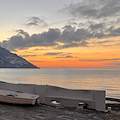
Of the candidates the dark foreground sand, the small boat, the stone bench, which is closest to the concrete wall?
the stone bench

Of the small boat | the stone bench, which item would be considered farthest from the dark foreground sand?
the stone bench

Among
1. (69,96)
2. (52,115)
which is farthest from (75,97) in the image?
(52,115)

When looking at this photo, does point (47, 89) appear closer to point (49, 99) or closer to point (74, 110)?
point (49, 99)

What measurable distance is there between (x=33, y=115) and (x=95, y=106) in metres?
3.82

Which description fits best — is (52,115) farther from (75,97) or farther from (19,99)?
(19,99)

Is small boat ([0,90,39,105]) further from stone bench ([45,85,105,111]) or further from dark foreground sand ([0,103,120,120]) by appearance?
stone bench ([45,85,105,111])

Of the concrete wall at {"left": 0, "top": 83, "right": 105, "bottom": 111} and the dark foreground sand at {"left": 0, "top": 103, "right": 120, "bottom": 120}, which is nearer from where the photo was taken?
the dark foreground sand at {"left": 0, "top": 103, "right": 120, "bottom": 120}

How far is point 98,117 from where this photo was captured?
8094 millimetres

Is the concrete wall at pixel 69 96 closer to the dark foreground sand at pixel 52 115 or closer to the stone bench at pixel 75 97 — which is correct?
the stone bench at pixel 75 97

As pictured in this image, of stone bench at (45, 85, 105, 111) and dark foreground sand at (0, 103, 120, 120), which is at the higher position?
stone bench at (45, 85, 105, 111)

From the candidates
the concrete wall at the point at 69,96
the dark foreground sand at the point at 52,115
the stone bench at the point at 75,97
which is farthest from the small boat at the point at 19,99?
the stone bench at the point at 75,97

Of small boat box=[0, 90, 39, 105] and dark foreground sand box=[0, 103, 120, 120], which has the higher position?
small boat box=[0, 90, 39, 105]

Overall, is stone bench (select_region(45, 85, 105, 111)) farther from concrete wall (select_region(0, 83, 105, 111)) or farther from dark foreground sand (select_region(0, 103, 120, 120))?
dark foreground sand (select_region(0, 103, 120, 120))

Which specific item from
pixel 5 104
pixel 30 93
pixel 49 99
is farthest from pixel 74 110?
pixel 5 104
